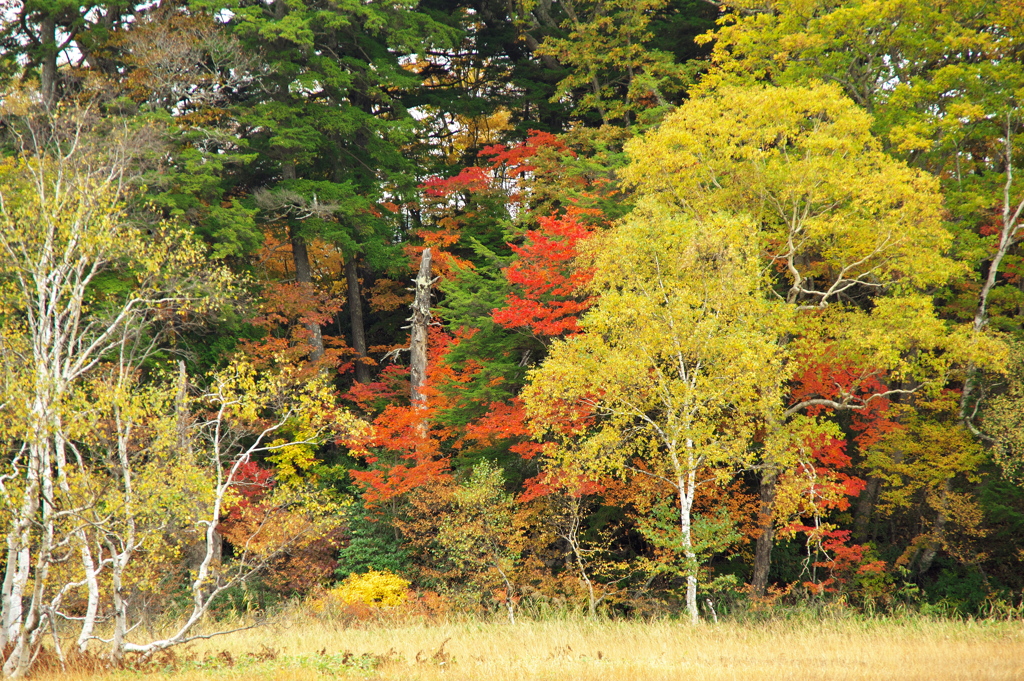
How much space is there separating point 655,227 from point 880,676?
8.42 m

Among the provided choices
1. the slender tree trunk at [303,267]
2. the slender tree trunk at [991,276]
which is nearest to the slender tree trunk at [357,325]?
the slender tree trunk at [303,267]

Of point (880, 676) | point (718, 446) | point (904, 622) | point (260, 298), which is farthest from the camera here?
point (260, 298)

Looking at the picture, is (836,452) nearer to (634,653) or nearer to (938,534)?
(938,534)

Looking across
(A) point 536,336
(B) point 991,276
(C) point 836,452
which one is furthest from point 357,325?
(B) point 991,276

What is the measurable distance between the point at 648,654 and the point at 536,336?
9.20 meters

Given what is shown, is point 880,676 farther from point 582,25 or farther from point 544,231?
point 582,25

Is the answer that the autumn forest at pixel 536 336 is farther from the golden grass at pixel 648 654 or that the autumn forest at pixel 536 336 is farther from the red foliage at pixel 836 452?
the golden grass at pixel 648 654

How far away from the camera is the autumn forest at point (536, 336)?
1306 centimetres

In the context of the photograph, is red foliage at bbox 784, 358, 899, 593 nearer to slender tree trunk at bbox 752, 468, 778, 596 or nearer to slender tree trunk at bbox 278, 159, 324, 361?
slender tree trunk at bbox 752, 468, 778, 596

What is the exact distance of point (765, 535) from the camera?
16.8 m

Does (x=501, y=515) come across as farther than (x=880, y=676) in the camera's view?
Yes

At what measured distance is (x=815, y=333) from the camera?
15.9 meters

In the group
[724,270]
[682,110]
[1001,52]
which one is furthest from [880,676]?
[1001,52]

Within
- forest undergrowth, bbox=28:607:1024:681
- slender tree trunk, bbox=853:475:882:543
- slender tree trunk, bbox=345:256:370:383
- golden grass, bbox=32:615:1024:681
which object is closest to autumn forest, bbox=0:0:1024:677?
slender tree trunk, bbox=853:475:882:543
